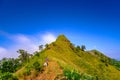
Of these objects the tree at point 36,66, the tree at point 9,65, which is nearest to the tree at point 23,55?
the tree at point 9,65

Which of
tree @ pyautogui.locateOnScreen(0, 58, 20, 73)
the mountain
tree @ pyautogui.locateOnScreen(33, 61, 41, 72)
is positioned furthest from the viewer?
tree @ pyautogui.locateOnScreen(0, 58, 20, 73)

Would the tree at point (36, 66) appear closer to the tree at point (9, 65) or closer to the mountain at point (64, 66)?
the mountain at point (64, 66)

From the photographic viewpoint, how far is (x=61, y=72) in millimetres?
44000

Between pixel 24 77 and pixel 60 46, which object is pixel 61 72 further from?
pixel 60 46

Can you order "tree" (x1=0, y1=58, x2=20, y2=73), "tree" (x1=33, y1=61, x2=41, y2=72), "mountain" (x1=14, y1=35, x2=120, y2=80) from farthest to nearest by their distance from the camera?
"tree" (x1=0, y1=58, x2=20, y2=73), "tree" (x1=33, y1=61, x2=41, y2=72), "mountain" (x1=14, y1=35, x2=120, y2=80)

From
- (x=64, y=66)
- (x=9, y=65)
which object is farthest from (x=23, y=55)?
(x=64, y=66)

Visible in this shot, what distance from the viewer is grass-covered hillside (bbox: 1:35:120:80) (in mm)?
44469

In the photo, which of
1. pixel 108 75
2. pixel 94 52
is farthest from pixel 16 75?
pixel 94 52

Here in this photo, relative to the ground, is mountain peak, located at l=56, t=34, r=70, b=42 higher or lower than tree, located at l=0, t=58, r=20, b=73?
higher

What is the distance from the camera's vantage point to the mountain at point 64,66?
4441cm

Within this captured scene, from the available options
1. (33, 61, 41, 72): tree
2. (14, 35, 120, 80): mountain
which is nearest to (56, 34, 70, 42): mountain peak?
(14, 35, 120, 80): mountain

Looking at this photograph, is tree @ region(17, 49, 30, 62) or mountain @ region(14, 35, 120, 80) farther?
tree @ region(17, 49, 30, 62)

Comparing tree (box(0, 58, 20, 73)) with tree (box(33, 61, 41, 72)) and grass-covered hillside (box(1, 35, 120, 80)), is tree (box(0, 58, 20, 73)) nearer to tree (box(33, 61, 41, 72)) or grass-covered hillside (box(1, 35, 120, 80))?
grass-covered hillside (box(1, 35, 120, 80))

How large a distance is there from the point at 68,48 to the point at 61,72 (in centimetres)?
2306
